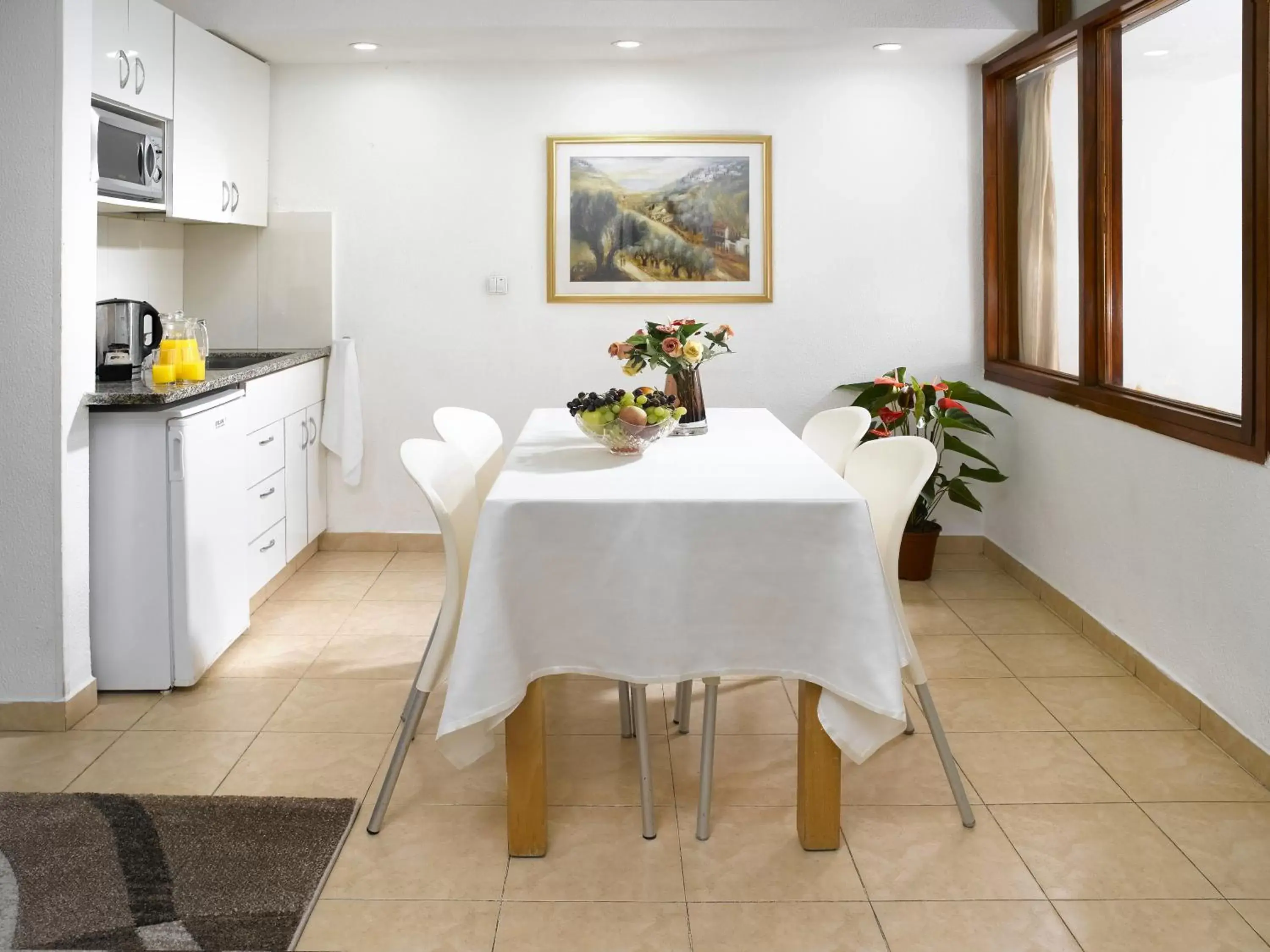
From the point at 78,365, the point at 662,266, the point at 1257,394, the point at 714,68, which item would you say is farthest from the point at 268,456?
the point at 1257,394

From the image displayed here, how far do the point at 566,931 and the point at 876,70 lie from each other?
13.3 ft

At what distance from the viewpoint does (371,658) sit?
3.93 metres

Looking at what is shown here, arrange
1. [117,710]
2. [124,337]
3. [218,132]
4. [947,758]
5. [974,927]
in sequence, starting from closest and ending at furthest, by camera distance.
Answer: [974,927] → [947,758] → [117,710] → [124,337] → [218,132]

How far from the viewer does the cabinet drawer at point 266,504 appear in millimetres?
4289

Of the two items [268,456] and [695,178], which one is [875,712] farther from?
[695,178]

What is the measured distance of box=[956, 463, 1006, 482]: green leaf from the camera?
15.9ft

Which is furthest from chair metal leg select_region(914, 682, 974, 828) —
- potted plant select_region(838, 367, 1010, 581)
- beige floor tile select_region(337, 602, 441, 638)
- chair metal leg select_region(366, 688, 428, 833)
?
potted plant select_region(838, 367, 1010, 581)

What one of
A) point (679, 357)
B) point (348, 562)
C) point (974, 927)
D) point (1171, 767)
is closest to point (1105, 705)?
point (1171, 767)

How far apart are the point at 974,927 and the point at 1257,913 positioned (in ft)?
1.90

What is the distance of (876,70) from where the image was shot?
5105 mm

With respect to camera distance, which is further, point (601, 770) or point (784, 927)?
point (601, 770)

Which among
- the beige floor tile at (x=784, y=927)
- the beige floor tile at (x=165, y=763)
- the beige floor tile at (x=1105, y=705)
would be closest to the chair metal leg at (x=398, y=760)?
the beige floor tile at (x=165, y=763)

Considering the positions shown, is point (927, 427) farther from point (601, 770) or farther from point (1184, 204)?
point (601, 770)

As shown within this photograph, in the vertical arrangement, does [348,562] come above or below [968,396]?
below
